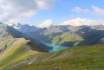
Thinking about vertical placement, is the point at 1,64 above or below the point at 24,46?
below

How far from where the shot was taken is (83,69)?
3828cm

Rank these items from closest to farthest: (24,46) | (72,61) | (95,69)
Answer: (95,69), (72,61), (24,46)

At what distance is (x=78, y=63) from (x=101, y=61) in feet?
17.5

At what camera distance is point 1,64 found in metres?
153

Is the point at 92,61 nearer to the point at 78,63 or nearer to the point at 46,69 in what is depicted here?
the point at 78,63

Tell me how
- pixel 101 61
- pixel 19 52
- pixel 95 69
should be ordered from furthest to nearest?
pixel 19 52
pixel 101 61
pixel 95 69

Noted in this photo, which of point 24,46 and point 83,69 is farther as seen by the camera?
point 24,46

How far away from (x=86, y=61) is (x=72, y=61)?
3.86m

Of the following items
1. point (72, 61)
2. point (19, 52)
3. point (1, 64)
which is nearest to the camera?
point (72, 61)

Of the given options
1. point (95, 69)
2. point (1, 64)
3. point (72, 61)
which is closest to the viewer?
point (95, 69)

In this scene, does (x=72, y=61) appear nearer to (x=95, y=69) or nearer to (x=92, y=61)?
(x=92, y=61)

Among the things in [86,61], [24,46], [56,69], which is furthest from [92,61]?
[24,46]

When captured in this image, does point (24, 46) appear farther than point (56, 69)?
Yes

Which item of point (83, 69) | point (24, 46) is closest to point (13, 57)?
point (24, 46)
